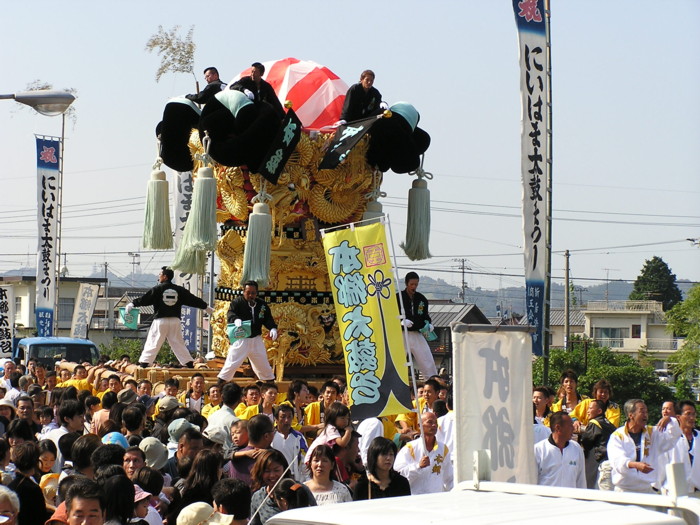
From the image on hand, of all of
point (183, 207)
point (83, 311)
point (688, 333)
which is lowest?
point (688, 333)

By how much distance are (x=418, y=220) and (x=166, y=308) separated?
346 centimetres

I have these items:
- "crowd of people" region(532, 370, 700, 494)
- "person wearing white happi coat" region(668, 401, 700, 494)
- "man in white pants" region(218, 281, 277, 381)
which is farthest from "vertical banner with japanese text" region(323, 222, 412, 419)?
"man in white pants" region(218, 281, 277, 381)

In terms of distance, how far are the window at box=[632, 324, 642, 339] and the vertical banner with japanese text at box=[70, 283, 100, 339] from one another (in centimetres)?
4055

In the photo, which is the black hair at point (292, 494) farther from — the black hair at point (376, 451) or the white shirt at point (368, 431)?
the white shirt at point (368, 431)

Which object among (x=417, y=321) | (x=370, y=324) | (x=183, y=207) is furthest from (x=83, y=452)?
(x=183, y=207)

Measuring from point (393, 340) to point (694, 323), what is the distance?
81.1 ft

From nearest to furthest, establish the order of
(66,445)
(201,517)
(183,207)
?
(201,517)
(66,445)
(183,207)

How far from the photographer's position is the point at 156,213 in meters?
15.3

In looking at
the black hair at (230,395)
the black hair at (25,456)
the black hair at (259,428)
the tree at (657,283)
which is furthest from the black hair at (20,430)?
the tree at (657,283)

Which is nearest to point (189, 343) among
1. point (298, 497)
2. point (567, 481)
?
point (567, 481)

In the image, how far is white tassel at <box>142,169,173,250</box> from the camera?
1528cm

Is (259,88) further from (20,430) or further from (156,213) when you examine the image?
(20,430)

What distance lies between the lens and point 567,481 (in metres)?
8.16

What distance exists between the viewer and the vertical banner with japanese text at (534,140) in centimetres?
1239
